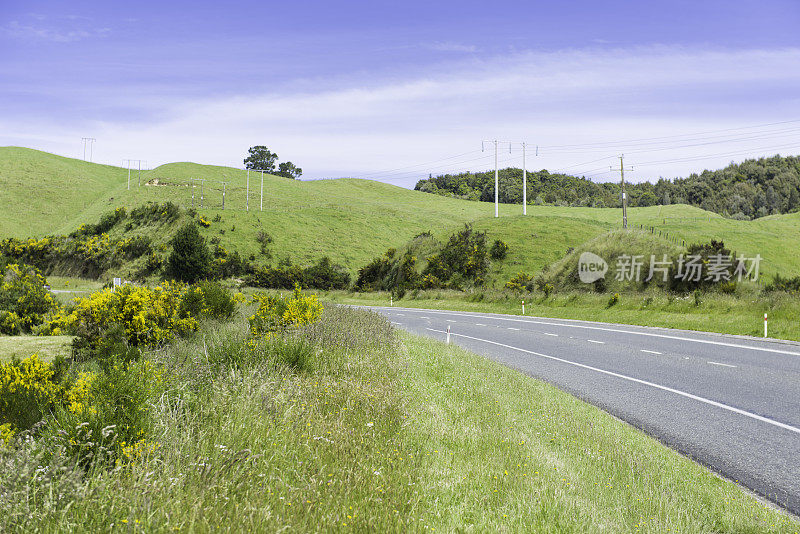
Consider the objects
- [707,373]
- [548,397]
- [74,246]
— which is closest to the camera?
[548,397]

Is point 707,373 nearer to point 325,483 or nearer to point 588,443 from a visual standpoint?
point 588,443

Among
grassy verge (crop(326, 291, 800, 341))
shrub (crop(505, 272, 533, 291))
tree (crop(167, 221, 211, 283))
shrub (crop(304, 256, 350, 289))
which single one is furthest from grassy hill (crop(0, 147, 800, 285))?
grassy verge (crop(326, 291, 800, 341))

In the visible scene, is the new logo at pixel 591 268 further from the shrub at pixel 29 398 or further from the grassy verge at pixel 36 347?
the shrub at pixel 29 398

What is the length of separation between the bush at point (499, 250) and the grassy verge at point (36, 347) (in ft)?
125

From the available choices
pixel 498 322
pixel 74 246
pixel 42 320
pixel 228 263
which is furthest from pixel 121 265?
pixel 498 322

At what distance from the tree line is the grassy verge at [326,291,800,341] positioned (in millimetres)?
88103

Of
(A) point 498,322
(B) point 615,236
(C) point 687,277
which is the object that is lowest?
(A) point 498,322

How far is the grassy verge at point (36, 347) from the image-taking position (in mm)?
12039

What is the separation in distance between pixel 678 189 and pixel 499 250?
9628cm

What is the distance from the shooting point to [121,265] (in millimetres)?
59812

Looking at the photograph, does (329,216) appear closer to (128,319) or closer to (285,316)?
(128,319)

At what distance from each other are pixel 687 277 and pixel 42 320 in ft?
95.8

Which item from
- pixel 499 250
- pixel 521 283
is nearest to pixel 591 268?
pixel 521 283

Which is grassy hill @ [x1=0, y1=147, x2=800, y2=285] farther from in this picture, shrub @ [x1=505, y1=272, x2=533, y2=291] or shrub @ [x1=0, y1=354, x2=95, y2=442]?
shrub @ [x1=0, y1=354, x2=95, y2=442]
